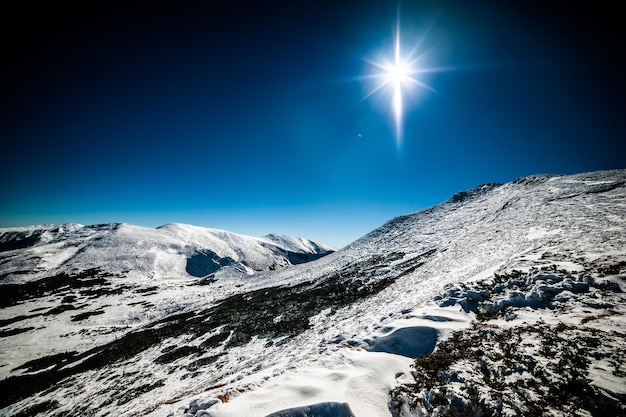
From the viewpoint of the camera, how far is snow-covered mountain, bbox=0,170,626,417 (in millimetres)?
5035

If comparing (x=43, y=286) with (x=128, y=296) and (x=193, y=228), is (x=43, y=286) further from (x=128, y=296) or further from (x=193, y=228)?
(x=193, y=228)

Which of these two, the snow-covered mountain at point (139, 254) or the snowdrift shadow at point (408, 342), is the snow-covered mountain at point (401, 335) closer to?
the snowdrift shadow at point (408, 342)

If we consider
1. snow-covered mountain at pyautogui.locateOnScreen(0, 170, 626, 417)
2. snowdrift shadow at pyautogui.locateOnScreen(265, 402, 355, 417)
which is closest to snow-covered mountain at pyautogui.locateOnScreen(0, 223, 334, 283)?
snow-covered mountain at pyautogui.locateOnScreen(0, 170, 626, 417)

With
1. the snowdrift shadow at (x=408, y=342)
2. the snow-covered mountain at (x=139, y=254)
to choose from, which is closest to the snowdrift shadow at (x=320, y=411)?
the snowdrift shadow at (x=408, y=342)

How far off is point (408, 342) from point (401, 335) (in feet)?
1.10

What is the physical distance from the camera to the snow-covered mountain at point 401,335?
5.04m

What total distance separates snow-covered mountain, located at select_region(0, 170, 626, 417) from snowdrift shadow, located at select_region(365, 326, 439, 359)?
1.7 inches

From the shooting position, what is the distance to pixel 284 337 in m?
17.4

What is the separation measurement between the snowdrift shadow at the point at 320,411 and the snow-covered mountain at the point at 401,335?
36mm

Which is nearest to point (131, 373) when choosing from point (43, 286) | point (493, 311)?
point (493, 311)

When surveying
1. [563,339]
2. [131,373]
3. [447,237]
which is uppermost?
[447,237]

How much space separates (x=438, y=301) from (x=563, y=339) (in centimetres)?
456

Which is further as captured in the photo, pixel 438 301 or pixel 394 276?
pixel 394 276

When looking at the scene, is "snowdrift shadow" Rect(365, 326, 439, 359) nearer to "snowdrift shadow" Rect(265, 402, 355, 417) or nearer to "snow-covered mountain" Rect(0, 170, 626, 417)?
"snow-covered mountain" Rect(0, 170, 626, 417)
